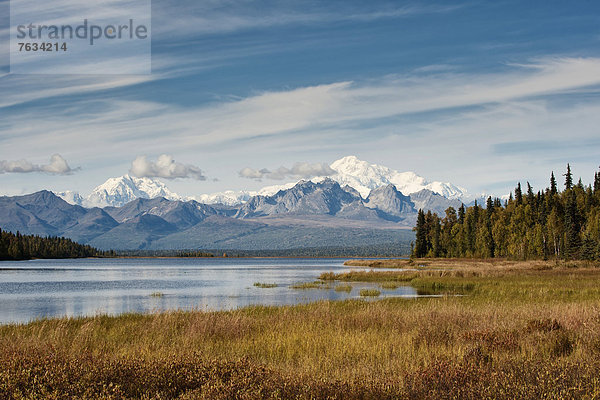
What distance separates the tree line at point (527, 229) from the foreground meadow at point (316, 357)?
8858 centimetres

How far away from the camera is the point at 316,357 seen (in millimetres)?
18047


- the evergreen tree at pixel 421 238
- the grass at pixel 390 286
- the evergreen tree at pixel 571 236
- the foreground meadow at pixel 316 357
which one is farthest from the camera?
the evergreen tree at pixel 421 238

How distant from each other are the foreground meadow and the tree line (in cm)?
8858

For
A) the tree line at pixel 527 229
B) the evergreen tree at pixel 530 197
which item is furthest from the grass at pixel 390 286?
the evergreen tree at pixel 530 197

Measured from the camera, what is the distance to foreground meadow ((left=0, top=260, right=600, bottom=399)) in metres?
11.4

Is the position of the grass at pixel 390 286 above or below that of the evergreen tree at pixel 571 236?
below

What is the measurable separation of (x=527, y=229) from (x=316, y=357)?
129 metres

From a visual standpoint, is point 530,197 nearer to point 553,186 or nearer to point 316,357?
point 553,186

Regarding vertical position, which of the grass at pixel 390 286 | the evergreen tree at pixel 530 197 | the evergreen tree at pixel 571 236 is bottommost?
the grass at pixel 390 286

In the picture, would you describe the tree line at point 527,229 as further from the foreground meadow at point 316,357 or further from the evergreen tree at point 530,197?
the foreground meadow at point 316,357

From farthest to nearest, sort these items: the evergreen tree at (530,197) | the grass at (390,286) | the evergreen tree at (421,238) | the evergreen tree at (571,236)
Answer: the evergreen tree at (421,238)
the evergreen tree at (530,197)
the evergreen tree at (571,236)
the grass at (390,286)

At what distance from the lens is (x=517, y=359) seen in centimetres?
1539

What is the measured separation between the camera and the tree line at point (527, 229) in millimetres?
112750

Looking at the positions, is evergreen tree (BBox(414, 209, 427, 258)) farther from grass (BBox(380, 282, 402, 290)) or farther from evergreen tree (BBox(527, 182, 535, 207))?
grass (BBox(380, 282, 402, 290))
